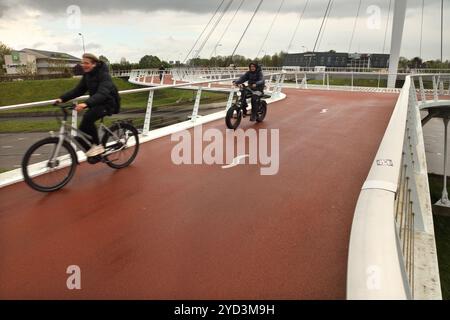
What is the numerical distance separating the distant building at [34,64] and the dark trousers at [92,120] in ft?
269

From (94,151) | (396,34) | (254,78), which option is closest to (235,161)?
(94,151)

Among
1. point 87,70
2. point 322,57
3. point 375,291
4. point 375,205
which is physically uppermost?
point 322,57

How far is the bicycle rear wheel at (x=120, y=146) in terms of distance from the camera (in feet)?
20.6

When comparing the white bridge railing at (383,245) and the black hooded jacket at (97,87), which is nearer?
the white bridge railing at (383,245)

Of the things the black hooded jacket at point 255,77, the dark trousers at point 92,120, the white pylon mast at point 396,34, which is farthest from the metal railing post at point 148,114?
the white pylon mast at point 396,34

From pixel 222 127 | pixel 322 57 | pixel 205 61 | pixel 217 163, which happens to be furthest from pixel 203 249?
pixel 322 57

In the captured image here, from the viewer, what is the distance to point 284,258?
3613 mm

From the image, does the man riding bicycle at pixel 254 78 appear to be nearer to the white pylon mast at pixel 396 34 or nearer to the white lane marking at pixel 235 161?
the white lane marking at pixel 235 161

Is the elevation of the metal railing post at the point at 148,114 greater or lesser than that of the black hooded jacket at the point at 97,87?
lesser

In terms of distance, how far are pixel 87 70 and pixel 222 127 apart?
517 cm

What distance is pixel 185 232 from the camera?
13.7 feet

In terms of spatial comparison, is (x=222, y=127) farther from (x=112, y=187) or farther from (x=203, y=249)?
(x=203, y=249)

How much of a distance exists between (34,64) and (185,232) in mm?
110467

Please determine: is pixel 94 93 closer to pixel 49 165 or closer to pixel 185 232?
pixel 49 165
